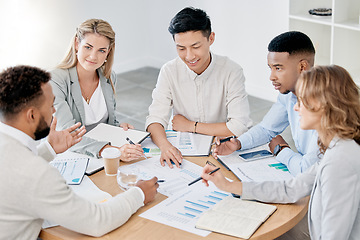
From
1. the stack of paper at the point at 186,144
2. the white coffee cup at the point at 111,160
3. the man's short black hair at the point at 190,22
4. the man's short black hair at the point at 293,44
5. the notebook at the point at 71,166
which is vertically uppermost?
the man's short black hair at the point at 190,22

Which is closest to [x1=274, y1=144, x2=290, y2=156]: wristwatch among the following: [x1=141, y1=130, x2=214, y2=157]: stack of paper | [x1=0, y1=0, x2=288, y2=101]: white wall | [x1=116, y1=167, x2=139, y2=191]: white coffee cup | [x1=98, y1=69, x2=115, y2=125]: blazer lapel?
[x1=141, y1=130, x2=214, y2=157]: stack of paper

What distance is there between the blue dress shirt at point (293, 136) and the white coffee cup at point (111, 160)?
0.65 meters

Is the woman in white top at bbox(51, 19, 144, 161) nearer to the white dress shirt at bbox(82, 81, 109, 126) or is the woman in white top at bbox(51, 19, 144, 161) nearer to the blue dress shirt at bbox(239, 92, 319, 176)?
the white dress shirt at bbox(82, 81, 109, 126)

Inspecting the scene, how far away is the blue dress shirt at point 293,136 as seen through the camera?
2.17 m

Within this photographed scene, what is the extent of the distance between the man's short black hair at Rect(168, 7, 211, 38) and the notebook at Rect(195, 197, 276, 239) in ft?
3.53

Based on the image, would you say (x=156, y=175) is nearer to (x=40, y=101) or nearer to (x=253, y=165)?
(x=253, y=165)

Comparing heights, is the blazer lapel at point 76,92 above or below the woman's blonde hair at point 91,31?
below

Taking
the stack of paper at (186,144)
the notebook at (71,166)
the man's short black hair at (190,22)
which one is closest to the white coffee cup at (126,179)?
the notebook at (71,166)

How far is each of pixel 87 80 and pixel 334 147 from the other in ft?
5.27

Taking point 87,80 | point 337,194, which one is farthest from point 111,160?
point 337,194

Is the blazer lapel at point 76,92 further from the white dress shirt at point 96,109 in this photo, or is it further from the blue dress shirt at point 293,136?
the blue dress shirt at point 293,136

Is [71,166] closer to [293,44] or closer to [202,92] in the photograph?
[202,92]

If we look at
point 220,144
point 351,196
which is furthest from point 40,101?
point 351,196

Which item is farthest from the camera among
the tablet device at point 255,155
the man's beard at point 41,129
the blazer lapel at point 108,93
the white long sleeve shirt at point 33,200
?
the blazer lapel at point 108,93
